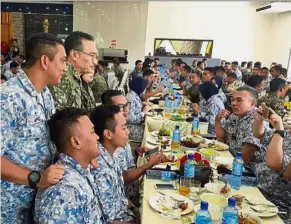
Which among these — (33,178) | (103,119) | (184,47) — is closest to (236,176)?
(103,119)

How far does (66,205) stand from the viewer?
1.29m

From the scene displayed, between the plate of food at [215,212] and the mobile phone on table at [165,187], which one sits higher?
the plate of food at [215,212]

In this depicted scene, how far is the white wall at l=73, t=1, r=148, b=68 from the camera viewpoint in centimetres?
1015

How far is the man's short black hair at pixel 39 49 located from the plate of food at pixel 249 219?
1302 millimetres

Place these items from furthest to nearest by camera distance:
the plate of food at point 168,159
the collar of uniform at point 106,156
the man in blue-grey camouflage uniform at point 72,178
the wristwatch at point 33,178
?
the plate of food at point 168,159, the collar of uniform at point 106,156, the wristwatch at point 33,178, the man in blue-grey camouflage uniform at point 72,178

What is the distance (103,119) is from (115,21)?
873cm

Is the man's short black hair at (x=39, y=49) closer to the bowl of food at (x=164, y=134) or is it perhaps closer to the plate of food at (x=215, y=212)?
the plate of food at (x=215, y=212)

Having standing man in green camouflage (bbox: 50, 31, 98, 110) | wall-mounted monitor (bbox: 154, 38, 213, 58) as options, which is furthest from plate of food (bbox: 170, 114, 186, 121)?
wall-mounted monitor (bbox: 154, 38, 213, 58)

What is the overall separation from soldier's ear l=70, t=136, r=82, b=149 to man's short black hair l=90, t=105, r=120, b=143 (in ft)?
1.58

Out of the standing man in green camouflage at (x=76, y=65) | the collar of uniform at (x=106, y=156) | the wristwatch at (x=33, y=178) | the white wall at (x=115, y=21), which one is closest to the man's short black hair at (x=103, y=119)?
the collar of uniform at (x=106, y=156)

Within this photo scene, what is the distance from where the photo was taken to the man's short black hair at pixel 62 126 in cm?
155

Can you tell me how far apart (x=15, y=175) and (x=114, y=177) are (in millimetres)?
612

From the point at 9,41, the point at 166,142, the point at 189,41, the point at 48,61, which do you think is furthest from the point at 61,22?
the point at 48,61

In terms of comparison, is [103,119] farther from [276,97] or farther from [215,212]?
[276,97]
